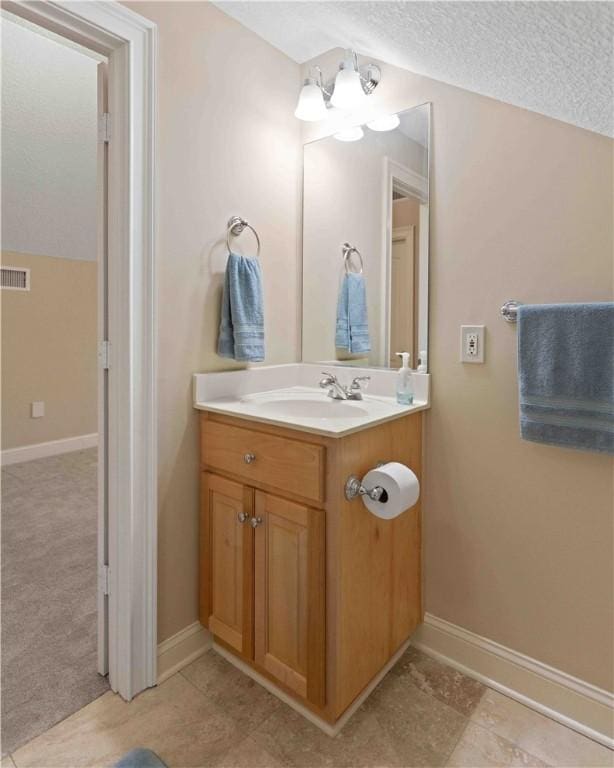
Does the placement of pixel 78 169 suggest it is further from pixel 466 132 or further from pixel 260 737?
pixel 260 737

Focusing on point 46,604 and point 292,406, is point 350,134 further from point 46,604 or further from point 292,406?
point 46,604

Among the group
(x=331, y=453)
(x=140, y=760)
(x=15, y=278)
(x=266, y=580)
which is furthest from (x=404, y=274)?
(x=15, y=278)

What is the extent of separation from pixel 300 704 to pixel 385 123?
2061 millimetres

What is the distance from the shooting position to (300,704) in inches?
56.1

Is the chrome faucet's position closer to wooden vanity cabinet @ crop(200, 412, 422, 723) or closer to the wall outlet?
wooden vanity cabinet @ crop(200, 412, 422, 723)

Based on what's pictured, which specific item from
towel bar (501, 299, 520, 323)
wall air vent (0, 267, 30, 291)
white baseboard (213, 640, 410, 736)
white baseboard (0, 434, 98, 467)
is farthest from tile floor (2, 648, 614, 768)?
wall air vent (0, 267, 30, 291)

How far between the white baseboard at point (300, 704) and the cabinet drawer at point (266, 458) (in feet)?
2.24

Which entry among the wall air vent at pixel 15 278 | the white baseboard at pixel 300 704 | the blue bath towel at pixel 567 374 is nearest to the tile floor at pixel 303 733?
the white baseboard at pixel 300 704

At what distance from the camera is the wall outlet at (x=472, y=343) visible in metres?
1.54

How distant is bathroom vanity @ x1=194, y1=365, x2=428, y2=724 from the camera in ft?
4.26

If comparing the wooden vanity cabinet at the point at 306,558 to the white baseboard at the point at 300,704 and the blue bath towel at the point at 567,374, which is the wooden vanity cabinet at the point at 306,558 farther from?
the blue bath towel at the point at 567,374

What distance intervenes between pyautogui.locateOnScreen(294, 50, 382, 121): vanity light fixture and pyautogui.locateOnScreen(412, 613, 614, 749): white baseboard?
1.97m

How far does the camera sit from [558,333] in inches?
51.3

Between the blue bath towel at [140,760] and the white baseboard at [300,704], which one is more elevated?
the white baseboard at [300,704]
